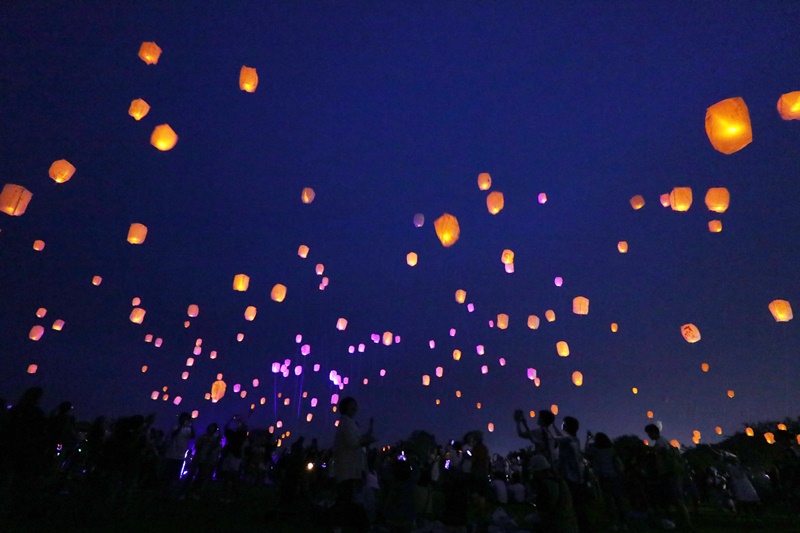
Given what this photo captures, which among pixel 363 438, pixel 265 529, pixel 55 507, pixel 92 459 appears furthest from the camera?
pixel 92 459

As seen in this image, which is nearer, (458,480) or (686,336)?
(458,480)

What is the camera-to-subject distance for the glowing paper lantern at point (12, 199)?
8312 millimetres

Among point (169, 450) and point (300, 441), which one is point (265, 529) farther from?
point (169, 450)

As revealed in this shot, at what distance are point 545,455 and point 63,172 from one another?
33.2 ft

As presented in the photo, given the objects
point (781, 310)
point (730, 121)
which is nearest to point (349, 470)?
point (730, 121)

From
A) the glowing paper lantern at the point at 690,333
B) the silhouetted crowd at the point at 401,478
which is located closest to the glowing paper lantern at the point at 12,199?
the silhouetted crowd at the point at 401,478

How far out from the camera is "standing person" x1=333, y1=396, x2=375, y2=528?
16.0 ft

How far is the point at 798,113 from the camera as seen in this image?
704cm

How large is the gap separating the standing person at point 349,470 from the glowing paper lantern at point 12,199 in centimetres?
801

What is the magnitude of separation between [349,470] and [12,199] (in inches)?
333

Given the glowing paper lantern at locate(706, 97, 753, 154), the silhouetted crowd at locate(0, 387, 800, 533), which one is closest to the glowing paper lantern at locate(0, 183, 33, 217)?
the silhouetted crowd at locate(0, 387, 800, 533)

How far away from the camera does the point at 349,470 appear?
16.1ft

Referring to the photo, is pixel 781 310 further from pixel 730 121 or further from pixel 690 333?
pixel 730 121

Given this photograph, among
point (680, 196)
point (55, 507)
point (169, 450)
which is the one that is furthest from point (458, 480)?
point (680, 196)
